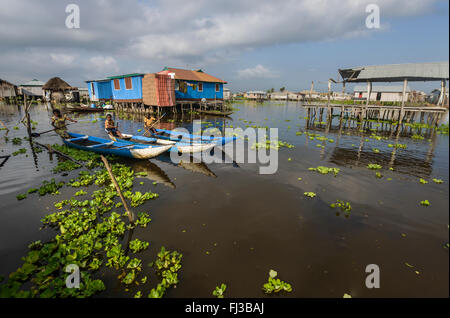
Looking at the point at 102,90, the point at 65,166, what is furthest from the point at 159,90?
the point at 65,166

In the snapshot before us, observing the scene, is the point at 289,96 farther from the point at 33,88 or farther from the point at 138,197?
the point at 138,197

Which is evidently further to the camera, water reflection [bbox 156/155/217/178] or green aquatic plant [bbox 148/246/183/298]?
water reflection [bbox 156/155/217/178]

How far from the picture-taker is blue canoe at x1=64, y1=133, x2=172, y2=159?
34.5ft

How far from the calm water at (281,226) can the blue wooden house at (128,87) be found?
2341 cm

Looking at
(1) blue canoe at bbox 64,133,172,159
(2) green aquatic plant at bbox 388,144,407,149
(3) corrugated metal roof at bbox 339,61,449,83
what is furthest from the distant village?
(1) blue canoe at bbox 64,133,172,159

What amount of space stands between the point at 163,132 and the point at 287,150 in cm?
897

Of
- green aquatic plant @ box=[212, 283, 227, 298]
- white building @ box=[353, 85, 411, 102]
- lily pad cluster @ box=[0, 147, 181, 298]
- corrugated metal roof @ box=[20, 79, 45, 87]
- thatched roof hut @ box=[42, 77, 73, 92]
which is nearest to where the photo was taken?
lily pad cluster @ box=[0, 147, 181, 298]

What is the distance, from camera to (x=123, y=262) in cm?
478

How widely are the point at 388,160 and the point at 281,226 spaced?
32.6 feet

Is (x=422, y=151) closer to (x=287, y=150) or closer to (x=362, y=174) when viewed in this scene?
(x=362, y=174)

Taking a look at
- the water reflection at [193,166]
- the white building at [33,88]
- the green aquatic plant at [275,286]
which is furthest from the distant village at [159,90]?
the green aquatic plant at [275,286]

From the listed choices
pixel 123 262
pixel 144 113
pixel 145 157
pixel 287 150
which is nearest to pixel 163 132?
pixel 145 157

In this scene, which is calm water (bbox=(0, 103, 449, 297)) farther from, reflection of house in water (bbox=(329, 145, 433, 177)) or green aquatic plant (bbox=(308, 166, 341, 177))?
green aquatic plant (bbox=(308, 166, 341, 177))

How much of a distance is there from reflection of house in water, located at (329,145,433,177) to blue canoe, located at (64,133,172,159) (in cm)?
1002
